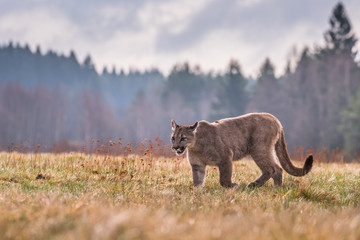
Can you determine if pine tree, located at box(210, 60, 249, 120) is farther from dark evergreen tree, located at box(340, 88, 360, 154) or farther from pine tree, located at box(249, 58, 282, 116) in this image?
dark evergreen tree, located at box(340, 88, 360, 154)

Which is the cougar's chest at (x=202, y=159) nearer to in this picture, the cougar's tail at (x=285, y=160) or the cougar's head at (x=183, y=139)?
the cougar's head at (x=183, y=139)

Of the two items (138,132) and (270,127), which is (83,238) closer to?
(270,127)

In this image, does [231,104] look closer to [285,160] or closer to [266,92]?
[266,92]

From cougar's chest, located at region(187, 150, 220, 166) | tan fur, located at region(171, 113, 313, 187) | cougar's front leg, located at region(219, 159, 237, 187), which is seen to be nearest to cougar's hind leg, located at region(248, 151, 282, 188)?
tan fur, located at region(171, 113, 313, 187)

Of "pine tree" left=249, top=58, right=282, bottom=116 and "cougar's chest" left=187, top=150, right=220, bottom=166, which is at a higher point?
"pine tree" left=249, top=58, right=282, bottom=116

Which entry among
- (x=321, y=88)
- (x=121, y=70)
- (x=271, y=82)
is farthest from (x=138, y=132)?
(x=121, y=70)

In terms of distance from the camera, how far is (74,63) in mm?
124875

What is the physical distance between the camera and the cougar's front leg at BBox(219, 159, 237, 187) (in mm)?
6672

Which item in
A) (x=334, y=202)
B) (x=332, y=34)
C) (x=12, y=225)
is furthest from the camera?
(x=332, y=34)

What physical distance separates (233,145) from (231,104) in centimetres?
5346

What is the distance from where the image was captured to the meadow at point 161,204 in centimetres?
244

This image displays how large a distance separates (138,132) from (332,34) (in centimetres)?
4246

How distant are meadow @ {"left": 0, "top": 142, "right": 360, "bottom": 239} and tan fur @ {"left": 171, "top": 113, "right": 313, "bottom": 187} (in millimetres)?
384

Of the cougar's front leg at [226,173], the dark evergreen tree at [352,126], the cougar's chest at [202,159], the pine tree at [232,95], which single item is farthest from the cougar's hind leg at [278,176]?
the pine tree at [232,95]
